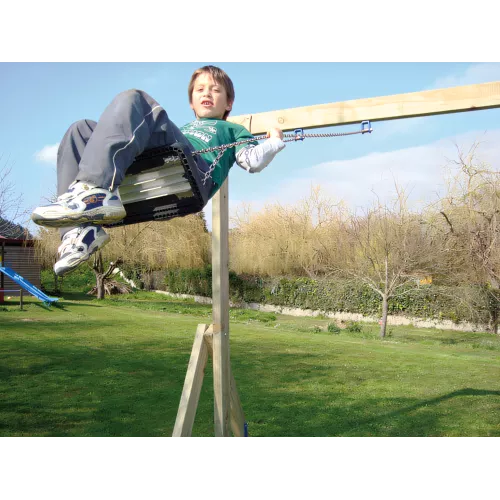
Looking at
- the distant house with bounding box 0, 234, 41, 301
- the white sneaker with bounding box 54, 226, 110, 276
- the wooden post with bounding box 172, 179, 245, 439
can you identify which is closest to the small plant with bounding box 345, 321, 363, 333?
the wooden post with bounding box 172, 179, 245, 439

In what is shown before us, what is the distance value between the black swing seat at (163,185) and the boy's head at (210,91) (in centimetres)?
43

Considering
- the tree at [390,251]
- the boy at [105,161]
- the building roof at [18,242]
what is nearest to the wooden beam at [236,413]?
the boy at [105,161]

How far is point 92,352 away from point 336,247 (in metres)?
6.07

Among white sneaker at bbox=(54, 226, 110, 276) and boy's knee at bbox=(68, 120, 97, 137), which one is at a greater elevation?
boy's knee at bbox=(68, 120, 97, 137)

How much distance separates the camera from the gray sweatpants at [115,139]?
1.42 metres

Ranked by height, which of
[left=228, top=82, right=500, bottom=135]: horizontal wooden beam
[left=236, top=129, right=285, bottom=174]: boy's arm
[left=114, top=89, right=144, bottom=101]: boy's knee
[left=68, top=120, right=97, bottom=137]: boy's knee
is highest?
[left=228, top=82, right=500, bottom=135]: horizontal wooden beam

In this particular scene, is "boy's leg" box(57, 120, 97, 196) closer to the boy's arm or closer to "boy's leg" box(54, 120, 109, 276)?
"boy's leg" box(54, 120, 109, 276)

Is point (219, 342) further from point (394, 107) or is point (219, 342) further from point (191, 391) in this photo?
point (394, 107)

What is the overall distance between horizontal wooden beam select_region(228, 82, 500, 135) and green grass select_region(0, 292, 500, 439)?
6.98ft

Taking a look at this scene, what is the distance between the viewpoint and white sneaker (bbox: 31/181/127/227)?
4.38 ft

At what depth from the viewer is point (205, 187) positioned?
1.75m
